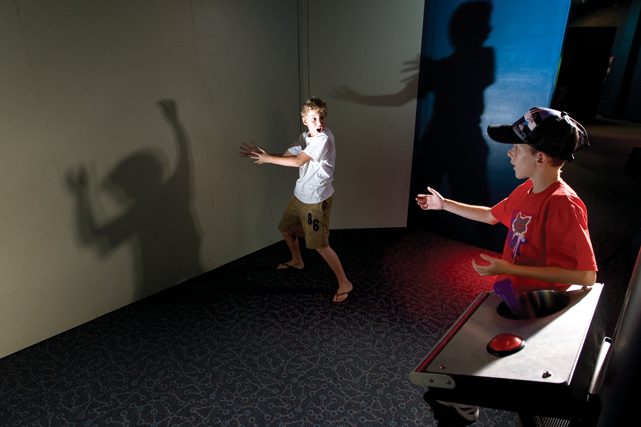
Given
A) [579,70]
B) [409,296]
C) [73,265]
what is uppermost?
[579,70]

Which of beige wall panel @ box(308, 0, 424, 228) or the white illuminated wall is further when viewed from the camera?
beige wall panel @ box(308, 0, 424, 228)

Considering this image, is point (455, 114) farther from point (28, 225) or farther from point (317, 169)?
point (28, 225)

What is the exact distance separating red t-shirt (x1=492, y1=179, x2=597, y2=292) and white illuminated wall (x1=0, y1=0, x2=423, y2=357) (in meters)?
2.29

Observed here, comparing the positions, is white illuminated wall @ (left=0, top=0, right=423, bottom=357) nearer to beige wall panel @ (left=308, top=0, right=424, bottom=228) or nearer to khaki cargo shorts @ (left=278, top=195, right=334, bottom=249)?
beige wall panel @ (left=308, top=0, right=424, bottom=228)

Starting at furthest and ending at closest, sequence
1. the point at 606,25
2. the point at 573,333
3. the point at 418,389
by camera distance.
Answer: the point at 606,25 < the point at 418,389 < the point at 573,333

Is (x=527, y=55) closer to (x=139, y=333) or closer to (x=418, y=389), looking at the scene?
(x=418, y=389)

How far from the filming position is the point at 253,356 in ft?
7.45

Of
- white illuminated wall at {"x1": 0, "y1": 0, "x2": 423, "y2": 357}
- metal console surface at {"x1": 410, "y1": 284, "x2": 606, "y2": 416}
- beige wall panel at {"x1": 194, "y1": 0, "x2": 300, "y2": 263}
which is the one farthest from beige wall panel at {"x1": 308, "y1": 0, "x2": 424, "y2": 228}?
metal console surface at {"x1": 410, "y1": 284, "x2": 606, "y2": 416}

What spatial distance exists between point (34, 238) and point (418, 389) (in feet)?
7.88

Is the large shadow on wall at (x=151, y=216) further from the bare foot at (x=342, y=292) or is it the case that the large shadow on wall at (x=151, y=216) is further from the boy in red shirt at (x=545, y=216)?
the boy in red shirt at (x=545, y=216)

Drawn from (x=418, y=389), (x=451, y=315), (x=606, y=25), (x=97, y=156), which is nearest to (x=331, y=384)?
(x=418, y=389)

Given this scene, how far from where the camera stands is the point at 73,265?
2.47 meters

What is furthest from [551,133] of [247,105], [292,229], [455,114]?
[247,105]

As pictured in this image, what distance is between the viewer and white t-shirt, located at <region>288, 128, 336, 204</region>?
8.45ft
